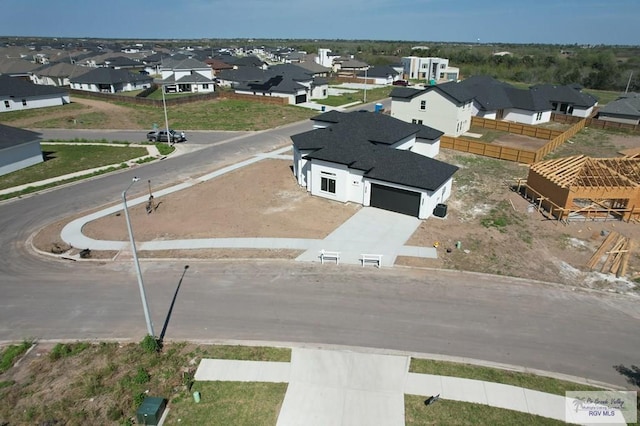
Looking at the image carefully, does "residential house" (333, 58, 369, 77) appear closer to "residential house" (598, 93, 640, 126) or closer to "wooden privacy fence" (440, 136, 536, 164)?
"residential house" (598, 93, 640, 126)

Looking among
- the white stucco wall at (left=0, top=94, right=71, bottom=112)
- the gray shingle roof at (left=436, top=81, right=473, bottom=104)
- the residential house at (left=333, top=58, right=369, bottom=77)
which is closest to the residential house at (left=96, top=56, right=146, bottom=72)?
the white stucco wall at (left=0, top=94, right=71, bottom=112)

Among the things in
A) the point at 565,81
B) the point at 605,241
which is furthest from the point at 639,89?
the point at 605,241

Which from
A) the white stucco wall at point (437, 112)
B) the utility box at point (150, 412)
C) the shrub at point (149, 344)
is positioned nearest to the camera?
the utility box at point (150, 412)

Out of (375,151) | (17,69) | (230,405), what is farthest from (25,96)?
(230,405)

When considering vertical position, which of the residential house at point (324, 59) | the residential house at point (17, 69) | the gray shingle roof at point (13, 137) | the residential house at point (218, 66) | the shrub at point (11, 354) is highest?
the residential house at point (324, 59)

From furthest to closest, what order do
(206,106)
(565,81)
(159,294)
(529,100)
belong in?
(565,81) < (206,106) < (529,100) < (159,294)

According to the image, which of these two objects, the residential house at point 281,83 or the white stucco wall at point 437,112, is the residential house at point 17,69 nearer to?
the residential house at point 281,83

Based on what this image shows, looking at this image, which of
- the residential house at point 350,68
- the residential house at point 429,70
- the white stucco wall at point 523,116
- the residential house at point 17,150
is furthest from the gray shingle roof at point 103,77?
the white stucco wall at point 523,116

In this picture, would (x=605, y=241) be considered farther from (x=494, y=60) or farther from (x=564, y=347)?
(x=494, y=60)
